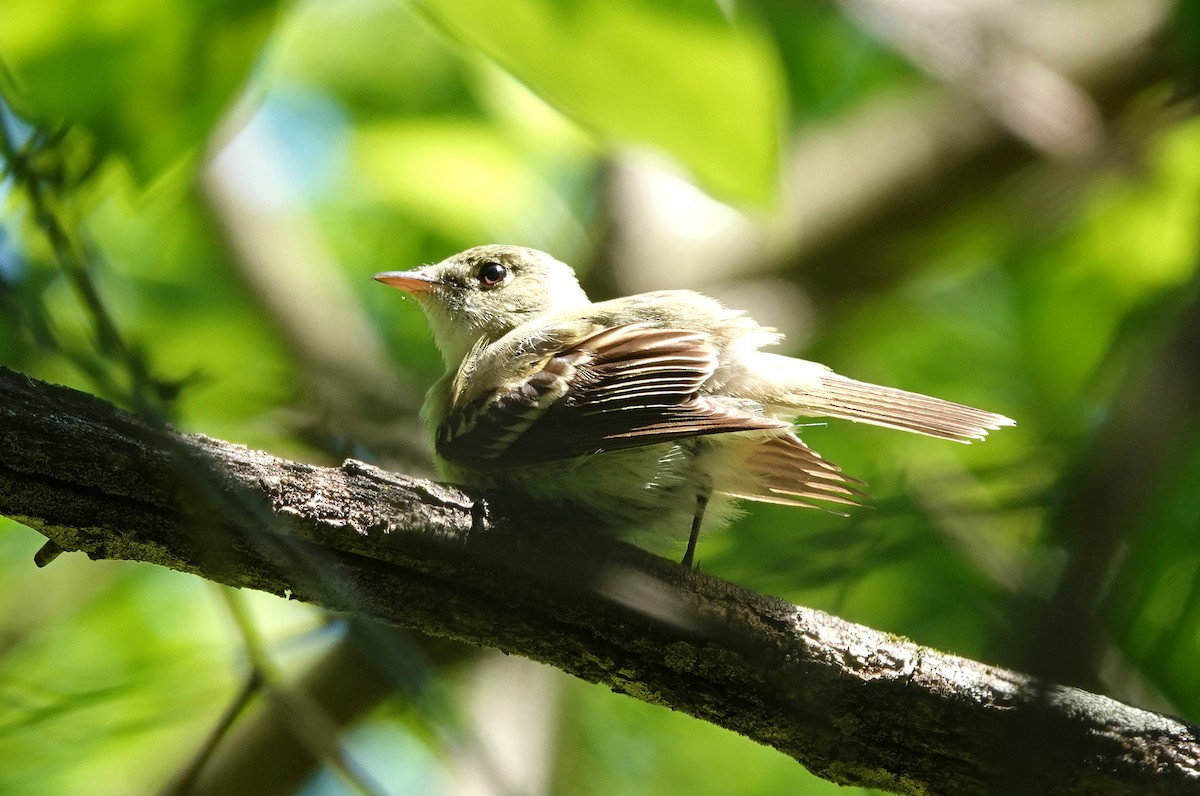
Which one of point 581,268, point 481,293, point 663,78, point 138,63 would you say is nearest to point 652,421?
point 663,78

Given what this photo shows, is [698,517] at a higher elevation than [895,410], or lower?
lower

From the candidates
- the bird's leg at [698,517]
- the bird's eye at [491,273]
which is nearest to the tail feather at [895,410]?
the bird's leg at [698,517]

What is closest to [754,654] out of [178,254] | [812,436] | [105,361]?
[105,361]

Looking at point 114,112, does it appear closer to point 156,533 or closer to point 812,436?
point 156,533

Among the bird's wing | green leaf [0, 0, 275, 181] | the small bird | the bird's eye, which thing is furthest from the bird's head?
green leaf [0, 0, 275, 181]

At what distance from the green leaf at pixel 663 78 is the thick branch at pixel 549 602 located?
92cm

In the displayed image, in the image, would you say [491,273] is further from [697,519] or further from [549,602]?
[549,602]

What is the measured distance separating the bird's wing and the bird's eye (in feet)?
4.90

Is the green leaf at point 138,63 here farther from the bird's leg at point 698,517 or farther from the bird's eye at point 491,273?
the bird's eye at point 491,273

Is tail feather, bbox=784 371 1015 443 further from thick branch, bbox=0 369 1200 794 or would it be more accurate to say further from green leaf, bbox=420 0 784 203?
green leaf, bbox=420 0 784 203

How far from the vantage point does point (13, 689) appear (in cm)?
411

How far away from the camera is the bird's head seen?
491cm

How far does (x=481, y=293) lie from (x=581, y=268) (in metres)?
1.50

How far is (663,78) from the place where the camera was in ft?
6.41
